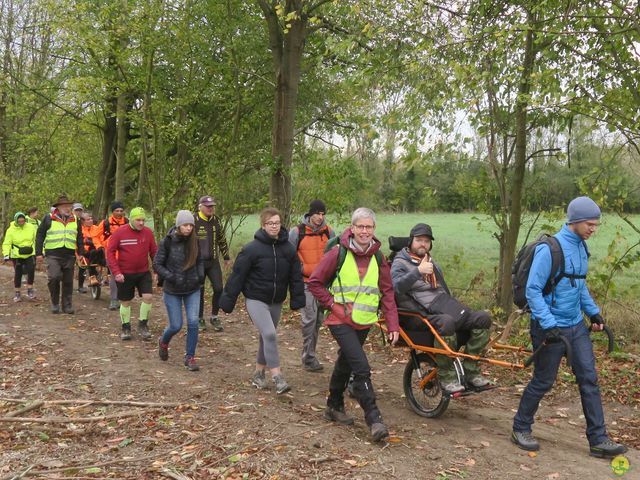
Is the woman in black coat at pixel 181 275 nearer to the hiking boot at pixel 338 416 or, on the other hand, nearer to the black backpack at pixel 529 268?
the hiking boot at pixel 338 416

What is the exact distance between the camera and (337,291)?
18.7 feet

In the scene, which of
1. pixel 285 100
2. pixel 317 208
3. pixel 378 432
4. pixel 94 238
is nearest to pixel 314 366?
pixel 317 208

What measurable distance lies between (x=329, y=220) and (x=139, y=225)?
5.44m

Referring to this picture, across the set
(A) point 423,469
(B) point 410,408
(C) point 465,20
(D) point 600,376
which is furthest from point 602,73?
(A) point 423,469

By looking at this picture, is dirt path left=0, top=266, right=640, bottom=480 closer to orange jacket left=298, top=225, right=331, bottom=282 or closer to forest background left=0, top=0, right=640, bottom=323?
orange jacket left=298, top=225, right=331, bottom=282

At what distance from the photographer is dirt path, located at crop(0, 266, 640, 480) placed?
4898 millimetres

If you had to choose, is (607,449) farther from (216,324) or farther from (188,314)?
(216,324)

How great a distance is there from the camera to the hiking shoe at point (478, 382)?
5773 mm

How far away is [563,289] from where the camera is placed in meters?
5.36

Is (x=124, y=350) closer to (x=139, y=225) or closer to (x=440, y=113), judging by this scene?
(x=139, y=225)

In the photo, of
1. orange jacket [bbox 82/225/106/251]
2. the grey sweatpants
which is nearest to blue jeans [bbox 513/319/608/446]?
the grey sweatpants

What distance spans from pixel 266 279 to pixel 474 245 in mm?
16841

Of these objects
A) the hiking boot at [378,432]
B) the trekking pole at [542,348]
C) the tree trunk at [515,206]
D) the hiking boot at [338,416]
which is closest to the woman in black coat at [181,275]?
the hiking boot at [338,416]

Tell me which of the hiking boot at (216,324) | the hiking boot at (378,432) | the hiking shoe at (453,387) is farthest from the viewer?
the hiking boot at (216,324)
